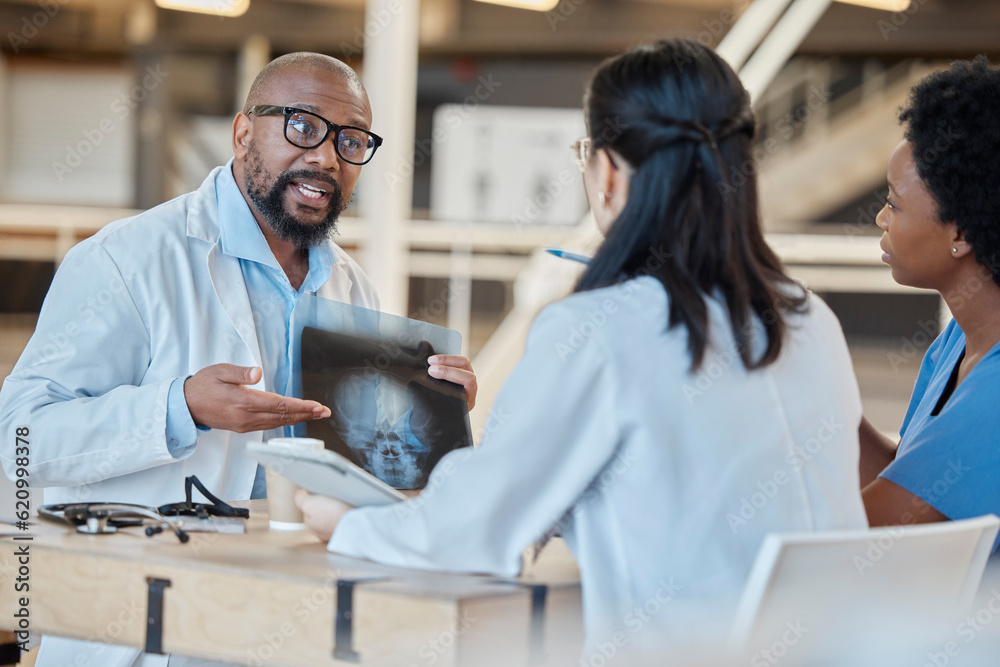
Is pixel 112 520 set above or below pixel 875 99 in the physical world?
below

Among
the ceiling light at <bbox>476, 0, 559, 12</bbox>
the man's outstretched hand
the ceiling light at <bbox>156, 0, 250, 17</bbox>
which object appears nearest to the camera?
the man's outstretched hand

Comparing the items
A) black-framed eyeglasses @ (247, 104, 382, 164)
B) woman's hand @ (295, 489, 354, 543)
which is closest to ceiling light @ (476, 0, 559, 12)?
black-framed eyeglasses @ (247, 104, 382, 164)

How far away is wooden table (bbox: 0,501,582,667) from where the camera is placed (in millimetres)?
1030

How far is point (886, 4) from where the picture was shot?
693 cm

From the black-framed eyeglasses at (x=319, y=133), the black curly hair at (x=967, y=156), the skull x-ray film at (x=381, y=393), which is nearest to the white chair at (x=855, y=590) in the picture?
the black curly hair at (x=967, y=156)

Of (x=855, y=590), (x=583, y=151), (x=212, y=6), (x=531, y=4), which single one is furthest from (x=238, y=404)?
(x=212, y=6)

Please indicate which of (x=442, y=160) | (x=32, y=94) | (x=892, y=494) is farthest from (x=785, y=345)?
(x=32, y=94)

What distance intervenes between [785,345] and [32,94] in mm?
8696

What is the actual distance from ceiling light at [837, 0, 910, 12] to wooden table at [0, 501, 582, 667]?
655 cm

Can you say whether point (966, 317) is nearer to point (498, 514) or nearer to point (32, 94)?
point (498, 514)

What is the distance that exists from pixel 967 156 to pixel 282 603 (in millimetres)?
1209

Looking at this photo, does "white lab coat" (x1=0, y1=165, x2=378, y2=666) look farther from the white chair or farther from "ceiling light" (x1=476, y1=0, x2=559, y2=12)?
"ceiling light" (x1=476, y1=0, x2=559, y2=12)

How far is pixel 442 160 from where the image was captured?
306 inches

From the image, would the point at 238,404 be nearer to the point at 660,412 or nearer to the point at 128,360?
the point at 128,360
